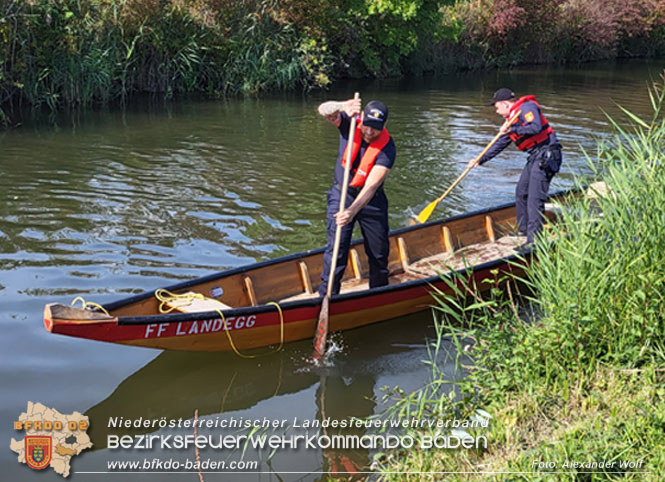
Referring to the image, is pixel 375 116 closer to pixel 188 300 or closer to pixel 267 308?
pixel 267 308

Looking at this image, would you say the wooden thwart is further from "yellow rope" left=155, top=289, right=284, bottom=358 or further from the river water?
the river water

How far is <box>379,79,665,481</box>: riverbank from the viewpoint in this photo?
4.14 meters

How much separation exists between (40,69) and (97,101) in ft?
7.20

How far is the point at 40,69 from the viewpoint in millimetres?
17141

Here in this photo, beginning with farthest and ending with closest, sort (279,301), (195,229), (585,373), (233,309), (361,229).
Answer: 1. (195,229)
2. (279,301)
3. (361,229)
4. (233,309)
5. (585,373)

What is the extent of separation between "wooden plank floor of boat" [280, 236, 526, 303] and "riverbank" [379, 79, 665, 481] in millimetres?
2937

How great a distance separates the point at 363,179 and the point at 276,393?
218 centimetres

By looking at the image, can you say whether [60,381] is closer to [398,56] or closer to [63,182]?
[63,182]

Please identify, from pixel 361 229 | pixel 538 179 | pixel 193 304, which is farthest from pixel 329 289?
pixel 538 179

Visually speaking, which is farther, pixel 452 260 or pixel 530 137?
pixel 452 260

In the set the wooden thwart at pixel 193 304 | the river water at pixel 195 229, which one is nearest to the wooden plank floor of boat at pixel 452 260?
the river water at pixel 195 229

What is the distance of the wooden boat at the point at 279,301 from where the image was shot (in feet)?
19.3

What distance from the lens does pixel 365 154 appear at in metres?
6.84

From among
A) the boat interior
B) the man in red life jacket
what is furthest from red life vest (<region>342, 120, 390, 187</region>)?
the boat interior
